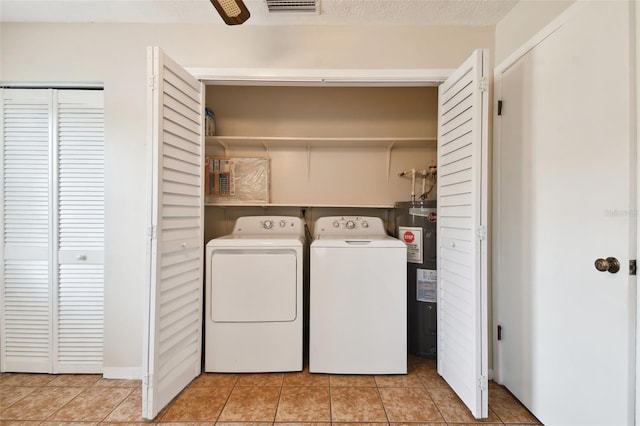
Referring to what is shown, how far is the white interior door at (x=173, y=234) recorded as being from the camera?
1498 mm

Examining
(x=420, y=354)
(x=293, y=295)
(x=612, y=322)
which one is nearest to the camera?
(x=612, y=322)

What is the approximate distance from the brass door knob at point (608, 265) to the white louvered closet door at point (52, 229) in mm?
2854

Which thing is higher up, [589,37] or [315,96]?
[315,96]

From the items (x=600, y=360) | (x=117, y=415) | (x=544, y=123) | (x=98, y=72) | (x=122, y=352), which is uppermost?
(x=98, y=72)

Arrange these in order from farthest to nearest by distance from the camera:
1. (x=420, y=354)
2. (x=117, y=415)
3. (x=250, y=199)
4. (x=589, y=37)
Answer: (x=250, y=199) < (x=420, y=354) < (x=117, y=415) < (x=589, y=37)

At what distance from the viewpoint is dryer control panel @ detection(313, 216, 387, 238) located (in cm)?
241

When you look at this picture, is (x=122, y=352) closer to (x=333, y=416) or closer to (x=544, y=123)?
(x=333, y=416)

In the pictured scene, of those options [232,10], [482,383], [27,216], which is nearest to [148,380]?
[27,216]

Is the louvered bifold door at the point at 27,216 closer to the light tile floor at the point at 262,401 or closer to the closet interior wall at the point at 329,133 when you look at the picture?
the light tile floor at the point at 262,401

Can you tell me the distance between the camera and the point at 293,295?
1.93 meters

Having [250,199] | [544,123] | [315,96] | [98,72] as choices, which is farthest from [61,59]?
[544,123]

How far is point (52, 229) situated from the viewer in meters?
1.97

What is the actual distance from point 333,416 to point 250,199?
1708 millimetres

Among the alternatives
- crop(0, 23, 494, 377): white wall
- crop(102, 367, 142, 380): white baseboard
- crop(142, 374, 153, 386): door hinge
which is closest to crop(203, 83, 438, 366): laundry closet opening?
crop(0, 23, 494, 377): white wall
